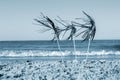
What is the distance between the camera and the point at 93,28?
11.8m

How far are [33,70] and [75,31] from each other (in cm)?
372

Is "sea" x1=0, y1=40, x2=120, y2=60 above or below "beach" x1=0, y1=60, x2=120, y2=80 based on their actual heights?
below

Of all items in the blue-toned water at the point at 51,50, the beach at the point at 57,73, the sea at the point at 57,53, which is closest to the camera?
the beach at the point at 57,73

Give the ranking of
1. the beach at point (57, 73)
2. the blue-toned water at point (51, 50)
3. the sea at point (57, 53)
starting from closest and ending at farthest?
the beach at point (57, 73) < the sea at point (57, 53) < the blue-toned water at point (51, 50)

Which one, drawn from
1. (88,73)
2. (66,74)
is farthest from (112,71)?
(66,74)

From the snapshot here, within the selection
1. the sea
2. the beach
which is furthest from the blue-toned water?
the beach

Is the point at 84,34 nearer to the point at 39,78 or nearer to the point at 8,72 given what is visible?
the point at 39,78

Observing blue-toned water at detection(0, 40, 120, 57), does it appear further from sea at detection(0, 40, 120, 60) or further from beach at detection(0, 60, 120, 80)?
beach at detection(0, 60, 120, 80)

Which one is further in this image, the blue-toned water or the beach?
the blue-toned water

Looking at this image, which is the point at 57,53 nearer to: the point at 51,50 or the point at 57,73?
the point at 51,50

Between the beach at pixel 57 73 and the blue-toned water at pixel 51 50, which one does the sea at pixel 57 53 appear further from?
the beach at pixel 57 73

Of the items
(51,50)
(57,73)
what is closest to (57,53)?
(51,50)

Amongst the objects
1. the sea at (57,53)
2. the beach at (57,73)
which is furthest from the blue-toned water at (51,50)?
the beach at (57,73)

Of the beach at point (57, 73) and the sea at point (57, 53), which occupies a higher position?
the beach at point (57, 73)
